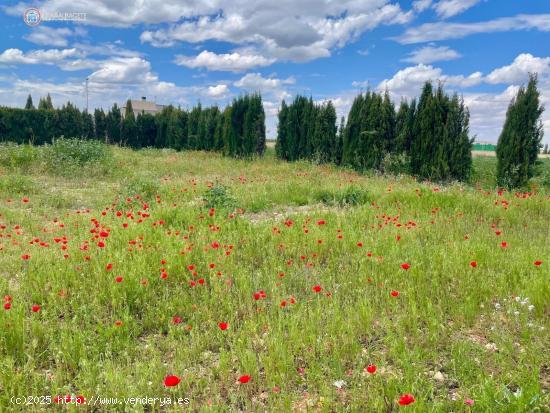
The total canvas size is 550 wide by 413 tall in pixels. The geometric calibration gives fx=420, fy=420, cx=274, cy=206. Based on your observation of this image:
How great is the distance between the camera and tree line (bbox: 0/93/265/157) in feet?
66.8

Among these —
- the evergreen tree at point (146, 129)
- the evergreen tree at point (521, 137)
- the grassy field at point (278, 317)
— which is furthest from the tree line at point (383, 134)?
the evergreen tree at point (146, 129)

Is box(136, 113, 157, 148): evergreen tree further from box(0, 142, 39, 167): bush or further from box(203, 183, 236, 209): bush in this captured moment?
box(203, 183, 236, 209): bush

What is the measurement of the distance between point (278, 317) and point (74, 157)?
12612mm

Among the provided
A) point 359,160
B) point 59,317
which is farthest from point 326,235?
point 359,160

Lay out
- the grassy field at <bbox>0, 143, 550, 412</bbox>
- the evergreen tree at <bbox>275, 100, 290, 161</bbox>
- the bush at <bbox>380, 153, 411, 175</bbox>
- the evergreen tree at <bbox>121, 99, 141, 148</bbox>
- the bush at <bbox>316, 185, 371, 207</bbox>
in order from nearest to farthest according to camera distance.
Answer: the grassy field at <bbox>0, 143, 550, 412</bbox> < the bush at <bbox>316, 185, 371, 207</bbox> < the bush at <bbox>380, 153, 411, 175</bbox> < the evergreen tree at <bbox>275, 100, 290, 161</bbox> < the evergreen tree at <bbox>121, 99, 141, 148</bbox>

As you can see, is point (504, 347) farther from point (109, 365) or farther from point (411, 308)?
point (109, 365)

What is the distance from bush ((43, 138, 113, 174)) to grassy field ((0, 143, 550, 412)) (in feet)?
24.0

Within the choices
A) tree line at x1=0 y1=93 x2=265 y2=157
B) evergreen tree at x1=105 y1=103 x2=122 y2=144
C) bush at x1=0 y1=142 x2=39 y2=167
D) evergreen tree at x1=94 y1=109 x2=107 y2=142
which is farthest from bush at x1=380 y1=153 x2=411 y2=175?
evergreen tree at x1=94 y1=109 x2=107 y2=142

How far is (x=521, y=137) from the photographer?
38.5ft

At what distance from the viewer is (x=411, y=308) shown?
3.26 metres

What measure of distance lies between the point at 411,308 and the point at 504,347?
2.36ft

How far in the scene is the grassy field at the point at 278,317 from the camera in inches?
95.0

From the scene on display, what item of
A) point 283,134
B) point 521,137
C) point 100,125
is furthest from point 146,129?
point 521,137

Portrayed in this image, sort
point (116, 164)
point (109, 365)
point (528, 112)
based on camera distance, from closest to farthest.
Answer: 1. point (109, 365)
2. point (528, 112)
3. point (116, 164)
